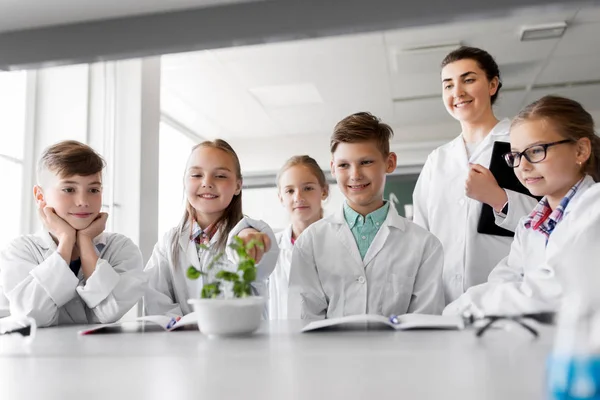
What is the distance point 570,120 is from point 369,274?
0.72m

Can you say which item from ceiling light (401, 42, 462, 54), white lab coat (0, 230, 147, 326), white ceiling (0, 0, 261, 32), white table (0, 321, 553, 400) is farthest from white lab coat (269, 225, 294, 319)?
ceiling light (401, 42, 462, 54)

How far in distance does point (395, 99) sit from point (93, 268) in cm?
432

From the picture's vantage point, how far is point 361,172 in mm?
1678

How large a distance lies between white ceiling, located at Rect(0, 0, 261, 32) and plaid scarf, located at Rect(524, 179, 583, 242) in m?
1.22

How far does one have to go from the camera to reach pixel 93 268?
148 centimetres

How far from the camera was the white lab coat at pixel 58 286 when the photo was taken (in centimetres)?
138

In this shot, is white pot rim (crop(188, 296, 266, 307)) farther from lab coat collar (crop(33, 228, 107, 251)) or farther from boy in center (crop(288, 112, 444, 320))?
lab coat collar (crop(33, 228, 107, 251))

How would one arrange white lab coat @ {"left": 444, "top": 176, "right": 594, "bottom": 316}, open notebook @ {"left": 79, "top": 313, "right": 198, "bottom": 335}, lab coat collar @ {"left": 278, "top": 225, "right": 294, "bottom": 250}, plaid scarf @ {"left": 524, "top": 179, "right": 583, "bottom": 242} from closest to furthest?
open notebook @ {"left": 79, "top": 313, "right": 198, "bottom": 335}, white lab coat @ {"left": 444, "top": 176, "right": 594, "bottom": 316}, plaid scarf @ {"left": 524, "top": 179, "right": 583, "bottom": 242}, lab coat collar @ {"left": 278, "top": 225, "right": 294, "bottom": 250}

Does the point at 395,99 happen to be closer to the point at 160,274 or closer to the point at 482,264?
the point at 482,264

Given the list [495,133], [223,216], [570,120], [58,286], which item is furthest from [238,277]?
[495,133]

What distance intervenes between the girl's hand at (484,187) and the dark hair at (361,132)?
30cm

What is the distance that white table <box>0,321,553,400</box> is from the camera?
451mm

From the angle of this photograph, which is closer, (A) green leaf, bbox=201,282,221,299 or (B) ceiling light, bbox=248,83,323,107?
(A) green leaf, bbox=201,282,221,299

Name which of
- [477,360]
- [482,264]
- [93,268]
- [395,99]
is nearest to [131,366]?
[477,360]
